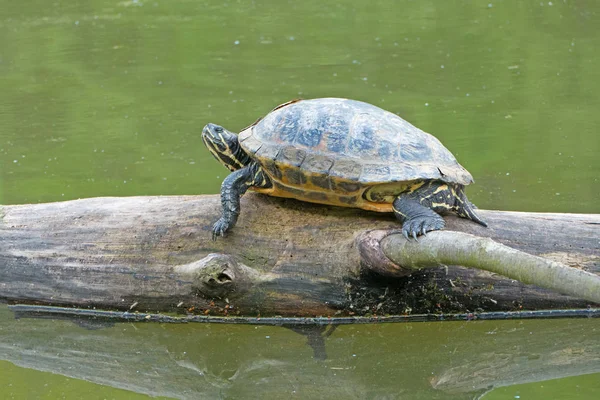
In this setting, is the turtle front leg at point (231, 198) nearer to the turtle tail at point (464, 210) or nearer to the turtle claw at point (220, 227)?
the turtle claw at point (220, 227)

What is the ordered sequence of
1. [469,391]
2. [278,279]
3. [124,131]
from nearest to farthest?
[469,391]
[278,279]
[124,131]

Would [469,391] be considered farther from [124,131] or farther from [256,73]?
[256,73]

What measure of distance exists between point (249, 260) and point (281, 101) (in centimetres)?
451

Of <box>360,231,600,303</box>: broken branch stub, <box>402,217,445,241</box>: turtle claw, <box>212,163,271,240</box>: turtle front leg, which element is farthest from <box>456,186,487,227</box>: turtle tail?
<box>212,163,271,240</box>: turtle front leg

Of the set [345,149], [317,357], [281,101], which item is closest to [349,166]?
[345,149]

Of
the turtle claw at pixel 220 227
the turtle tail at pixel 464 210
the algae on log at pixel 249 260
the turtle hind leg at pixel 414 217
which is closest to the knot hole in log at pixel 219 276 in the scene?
the algae on log at pixel 249 260

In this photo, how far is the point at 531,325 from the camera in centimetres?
414

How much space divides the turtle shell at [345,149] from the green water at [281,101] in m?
0.78

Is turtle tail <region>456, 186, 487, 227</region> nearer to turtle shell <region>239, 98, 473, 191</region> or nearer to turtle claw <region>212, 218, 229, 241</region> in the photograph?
turtle shell <region>239, 98, 473, 191</region>

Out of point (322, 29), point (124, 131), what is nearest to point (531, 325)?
point (124, 131)

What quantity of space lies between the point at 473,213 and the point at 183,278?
1469 mm

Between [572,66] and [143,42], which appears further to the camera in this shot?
[143,42]

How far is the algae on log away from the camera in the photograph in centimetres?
406

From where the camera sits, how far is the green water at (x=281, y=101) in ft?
13.2
